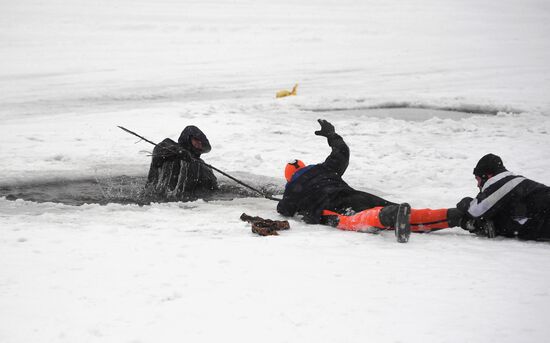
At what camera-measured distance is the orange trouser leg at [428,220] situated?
5258 mm

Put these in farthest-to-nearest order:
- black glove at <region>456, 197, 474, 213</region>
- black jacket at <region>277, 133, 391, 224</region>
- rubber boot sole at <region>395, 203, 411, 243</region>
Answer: black jacket at <region>277, 133, 391, 224</region> < black glove at <region>456, 197, 474, 213</region> < rubber boot sole at <region>395, 203, 411, 243</region>

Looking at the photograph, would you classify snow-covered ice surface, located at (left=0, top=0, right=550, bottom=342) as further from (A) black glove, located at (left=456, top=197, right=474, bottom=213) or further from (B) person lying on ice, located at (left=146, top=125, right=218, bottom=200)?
(B) person lying on ice, located at (left=146, top=125, right=218, bottom=200)

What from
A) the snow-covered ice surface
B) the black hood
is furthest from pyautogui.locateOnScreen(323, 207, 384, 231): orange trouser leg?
the black hood

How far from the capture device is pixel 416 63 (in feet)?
61.2

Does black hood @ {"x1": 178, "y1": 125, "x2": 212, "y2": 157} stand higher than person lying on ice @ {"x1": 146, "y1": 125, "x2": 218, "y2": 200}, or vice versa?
black hood @ {"x1": 178, "y1": 125, "x2": 212, "y2": 157}

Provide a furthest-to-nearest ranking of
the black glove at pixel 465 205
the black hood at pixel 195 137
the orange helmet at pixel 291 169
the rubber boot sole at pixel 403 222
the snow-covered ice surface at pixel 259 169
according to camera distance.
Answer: the black hood at pixel 195 137 < the orange helmet at pixel 291 169 < the black glove at pixel 465 205 < the rubber boot sole at pixel 403 222 < the snow-covered ice surface at pixel 259 169

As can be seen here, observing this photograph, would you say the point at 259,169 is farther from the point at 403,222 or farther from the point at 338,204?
the point at 403,222

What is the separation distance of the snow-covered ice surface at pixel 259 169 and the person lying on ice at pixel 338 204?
157 mm

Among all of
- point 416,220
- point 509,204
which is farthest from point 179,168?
point 509,204

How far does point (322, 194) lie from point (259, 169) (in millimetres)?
2707

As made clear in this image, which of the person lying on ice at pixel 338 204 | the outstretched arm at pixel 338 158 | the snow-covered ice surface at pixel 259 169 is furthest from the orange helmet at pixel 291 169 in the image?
the snow-covered ice surface at pixel 259 169

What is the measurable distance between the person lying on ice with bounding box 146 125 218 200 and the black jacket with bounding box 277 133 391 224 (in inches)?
58.0

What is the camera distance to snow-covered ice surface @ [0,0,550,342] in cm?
352

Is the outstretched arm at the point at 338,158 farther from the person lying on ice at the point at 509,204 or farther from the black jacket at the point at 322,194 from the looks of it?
the person lying on ice at the point at 509,204
